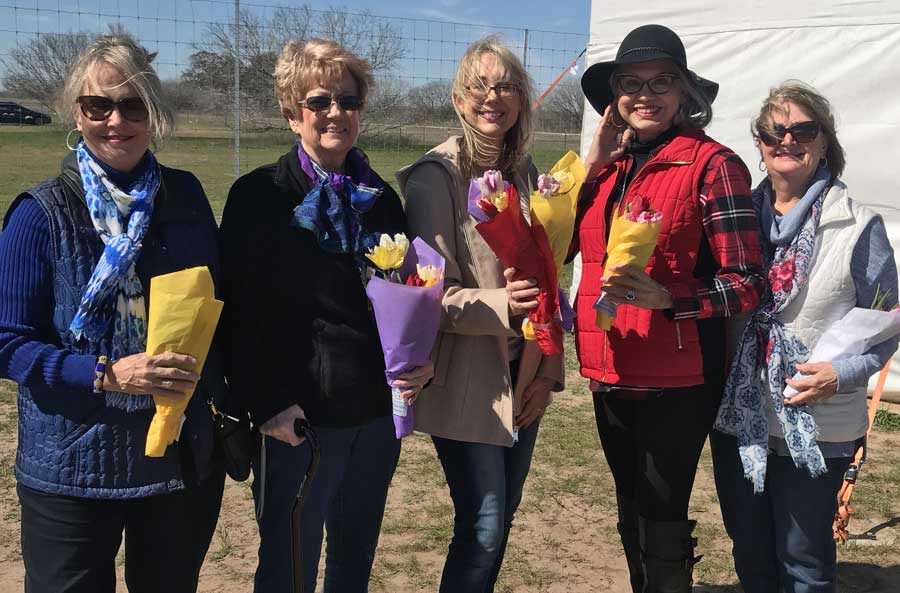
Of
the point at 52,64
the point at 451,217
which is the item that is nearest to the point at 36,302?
the point at 451,217

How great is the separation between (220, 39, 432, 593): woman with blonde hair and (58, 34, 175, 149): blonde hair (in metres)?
0.30

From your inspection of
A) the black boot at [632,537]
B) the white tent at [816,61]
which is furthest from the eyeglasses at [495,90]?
the white tent at [816,61]

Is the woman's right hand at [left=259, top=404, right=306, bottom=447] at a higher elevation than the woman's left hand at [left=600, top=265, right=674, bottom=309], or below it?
below

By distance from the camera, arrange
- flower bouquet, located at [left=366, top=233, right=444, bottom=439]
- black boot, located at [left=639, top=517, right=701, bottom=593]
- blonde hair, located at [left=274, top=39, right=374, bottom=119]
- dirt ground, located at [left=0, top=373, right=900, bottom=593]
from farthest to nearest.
A: dirt ground, located at [left=0, top=373, right=900, bottom=593]
black boot, located at [left=639, top=517, right=701, bottom=593]
blonde hair, located at [left=274, top=39, right=374, bottom=119]
flower bouquet, located at [left=366, top=233, right=444, bottom=439]

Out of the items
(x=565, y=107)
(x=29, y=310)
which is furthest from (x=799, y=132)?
(x=565, y=107)

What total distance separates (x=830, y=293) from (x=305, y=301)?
63.0 inches

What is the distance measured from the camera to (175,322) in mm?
1973

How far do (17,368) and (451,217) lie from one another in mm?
1281

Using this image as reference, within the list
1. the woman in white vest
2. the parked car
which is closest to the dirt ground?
the woman in white vest

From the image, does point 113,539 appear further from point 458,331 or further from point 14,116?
point 14,116

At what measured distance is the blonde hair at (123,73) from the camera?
6.82ft

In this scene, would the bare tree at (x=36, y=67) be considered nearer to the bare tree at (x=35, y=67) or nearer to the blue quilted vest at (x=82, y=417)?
the bare tree at (x=35, y=67)

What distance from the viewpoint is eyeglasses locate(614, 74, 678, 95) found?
258 cm

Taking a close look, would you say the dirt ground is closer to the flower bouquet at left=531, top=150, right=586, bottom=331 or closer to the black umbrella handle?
the black umbrella handle
